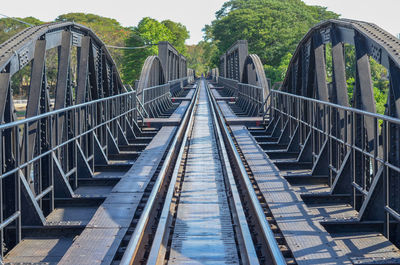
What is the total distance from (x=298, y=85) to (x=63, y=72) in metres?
6.62

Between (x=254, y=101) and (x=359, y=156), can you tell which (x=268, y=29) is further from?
(x=359, y=156)

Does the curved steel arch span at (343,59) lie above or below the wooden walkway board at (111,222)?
above

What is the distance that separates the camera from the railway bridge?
6137mm

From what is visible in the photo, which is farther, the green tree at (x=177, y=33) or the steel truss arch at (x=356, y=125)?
the green tree at (x=177, y=33)

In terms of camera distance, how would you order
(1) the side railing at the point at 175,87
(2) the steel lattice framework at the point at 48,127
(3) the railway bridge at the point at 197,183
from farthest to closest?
(1) the side railing at the point at 175,87, (2) the steel lattice framework at the point at 48,127, (3) the railway bridge at the point at 197,183

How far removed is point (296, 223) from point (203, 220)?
4.75 feet

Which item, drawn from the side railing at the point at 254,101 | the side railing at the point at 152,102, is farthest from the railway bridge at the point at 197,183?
the side railing at the point at 254,101

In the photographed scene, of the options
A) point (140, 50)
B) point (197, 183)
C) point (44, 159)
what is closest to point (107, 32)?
point (140, 50)

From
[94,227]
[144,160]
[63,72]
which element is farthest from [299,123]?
[94,227]

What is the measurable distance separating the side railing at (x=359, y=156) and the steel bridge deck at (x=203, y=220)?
1787mm

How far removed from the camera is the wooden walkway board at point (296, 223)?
557 cm

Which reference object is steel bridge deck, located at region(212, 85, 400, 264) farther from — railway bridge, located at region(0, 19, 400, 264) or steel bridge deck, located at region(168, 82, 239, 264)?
steel bridge deck, located at region(168, 82, 239, 264)

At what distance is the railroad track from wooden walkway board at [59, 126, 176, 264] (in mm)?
132

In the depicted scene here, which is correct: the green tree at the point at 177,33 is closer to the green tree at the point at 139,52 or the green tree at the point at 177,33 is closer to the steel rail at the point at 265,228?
the green tree at the point at 139,52
